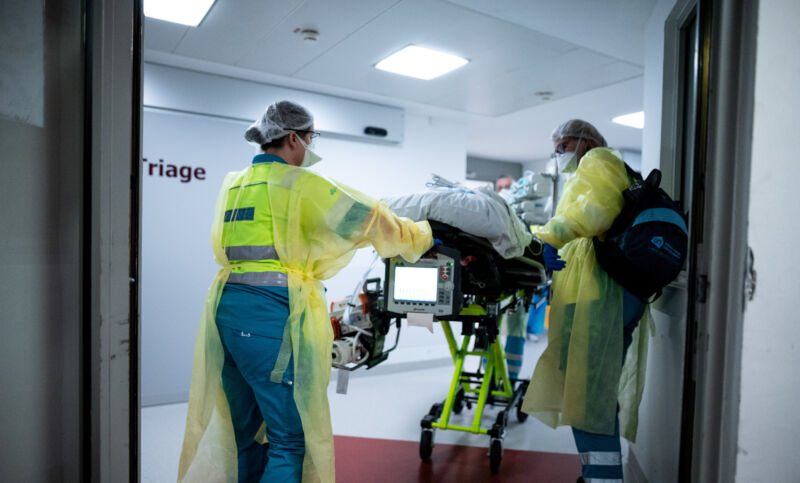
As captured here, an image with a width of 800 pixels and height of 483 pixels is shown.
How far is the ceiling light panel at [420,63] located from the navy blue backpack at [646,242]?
1.65 meters

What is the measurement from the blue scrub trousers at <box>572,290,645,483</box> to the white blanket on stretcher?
0.48 meters

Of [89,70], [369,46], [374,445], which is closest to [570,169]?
[369,46]

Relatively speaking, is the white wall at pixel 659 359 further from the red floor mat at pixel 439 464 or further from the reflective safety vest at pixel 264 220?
the reflective safety vest at pixel 264 220

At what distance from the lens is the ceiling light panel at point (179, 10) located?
2.53m

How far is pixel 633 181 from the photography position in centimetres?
212

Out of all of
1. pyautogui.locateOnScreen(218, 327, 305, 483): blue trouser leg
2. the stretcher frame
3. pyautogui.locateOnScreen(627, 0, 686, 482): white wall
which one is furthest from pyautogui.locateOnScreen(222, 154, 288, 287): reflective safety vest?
pyautogui.locateOnScreen(627, 0, 686, 482): white wall

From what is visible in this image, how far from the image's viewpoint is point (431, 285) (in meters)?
2.25

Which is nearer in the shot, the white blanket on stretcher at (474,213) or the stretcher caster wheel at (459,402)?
the white blanket on stretcher at (474,213)

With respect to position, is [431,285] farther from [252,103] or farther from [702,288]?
[252,103]

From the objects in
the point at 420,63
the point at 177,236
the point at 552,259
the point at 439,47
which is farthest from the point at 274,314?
the point at 420,63

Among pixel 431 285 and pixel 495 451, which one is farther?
pixel 495 451

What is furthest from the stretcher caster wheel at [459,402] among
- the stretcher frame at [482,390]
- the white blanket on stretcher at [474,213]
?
the white blanket on stretcher at [474,213]

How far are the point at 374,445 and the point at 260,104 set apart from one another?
2479 millimetres

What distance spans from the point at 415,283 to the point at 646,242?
93 cm
